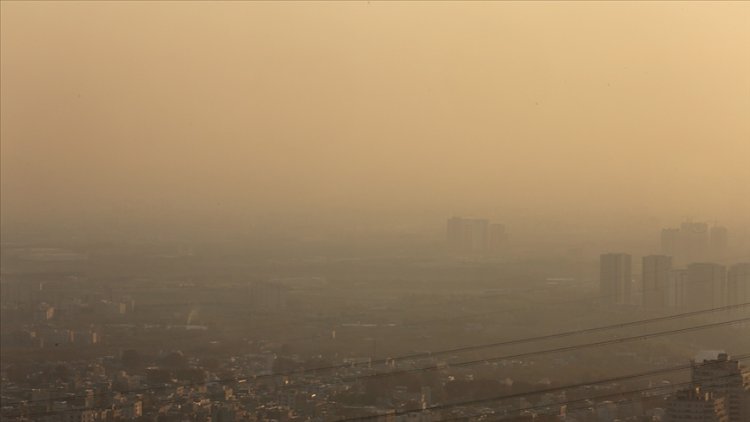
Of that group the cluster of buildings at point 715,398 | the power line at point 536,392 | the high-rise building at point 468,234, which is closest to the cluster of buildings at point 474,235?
the high-rise building at point 468,234

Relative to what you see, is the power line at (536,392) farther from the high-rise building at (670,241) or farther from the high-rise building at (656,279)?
the high-rise building at (670,241)

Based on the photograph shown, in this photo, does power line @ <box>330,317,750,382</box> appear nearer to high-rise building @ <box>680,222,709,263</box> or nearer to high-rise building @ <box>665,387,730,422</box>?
high-rise building @ <box>680,222,709,263</box>

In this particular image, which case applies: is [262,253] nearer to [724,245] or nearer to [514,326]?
[514,326]

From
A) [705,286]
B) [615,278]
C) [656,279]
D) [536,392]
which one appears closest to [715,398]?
[536,392]

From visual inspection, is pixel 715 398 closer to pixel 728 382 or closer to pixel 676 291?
pixel 728 382

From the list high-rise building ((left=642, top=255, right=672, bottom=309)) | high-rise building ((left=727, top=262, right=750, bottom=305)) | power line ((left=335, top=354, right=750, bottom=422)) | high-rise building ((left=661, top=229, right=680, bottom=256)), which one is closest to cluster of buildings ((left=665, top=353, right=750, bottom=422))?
power line ((left=335, top=354, right=750, bottom=422))

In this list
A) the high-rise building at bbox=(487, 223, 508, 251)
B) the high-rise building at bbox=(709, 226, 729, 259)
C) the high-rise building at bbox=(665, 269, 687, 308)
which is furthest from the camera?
the high-rise building at bbox=(487, 223, 508, 251)

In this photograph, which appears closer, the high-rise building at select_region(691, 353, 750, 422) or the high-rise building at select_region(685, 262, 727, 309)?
the high-rise building at select_region(691, 353, 750, 422)
